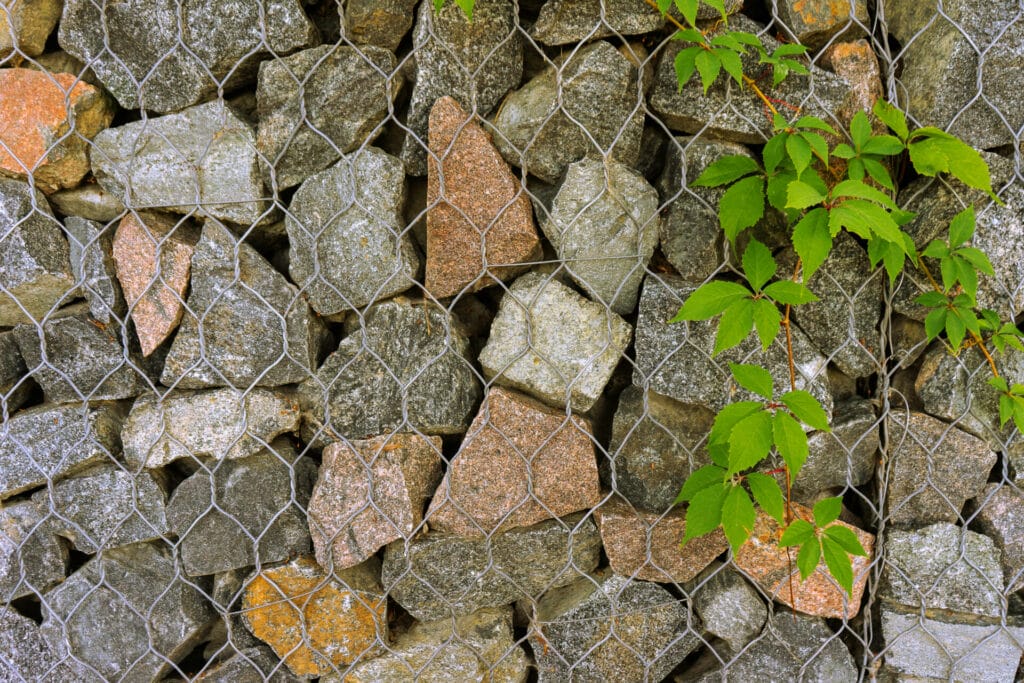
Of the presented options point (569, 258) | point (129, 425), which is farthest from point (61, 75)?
point (569, 258)

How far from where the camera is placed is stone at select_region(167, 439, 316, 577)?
3.91ft

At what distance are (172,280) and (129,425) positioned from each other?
254 mm

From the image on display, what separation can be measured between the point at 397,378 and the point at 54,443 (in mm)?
594

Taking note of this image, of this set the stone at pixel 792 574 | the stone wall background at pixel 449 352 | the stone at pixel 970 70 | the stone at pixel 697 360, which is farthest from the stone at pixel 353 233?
the stone at pixel 970 70

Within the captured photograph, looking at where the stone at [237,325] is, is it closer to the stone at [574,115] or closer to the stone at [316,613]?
the stone at [316,613]

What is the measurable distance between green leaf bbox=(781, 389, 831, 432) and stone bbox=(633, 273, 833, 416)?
4.4 inches

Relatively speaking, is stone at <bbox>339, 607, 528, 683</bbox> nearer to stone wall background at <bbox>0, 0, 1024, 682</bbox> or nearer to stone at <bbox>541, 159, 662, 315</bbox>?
stone wall background at <bbox>0, 0, 1024, 682</bbox>

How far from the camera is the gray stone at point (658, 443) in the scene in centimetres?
118

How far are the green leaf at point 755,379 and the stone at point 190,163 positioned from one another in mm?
778

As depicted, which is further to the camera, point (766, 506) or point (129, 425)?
point (129, 425)

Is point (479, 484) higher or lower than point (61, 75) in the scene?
lower

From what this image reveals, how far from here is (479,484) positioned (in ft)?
3.86

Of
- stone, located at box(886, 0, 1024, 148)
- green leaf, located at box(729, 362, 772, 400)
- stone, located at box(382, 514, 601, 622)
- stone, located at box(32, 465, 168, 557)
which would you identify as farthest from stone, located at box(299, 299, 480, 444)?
stone, located at box(886, 0, 1024, 148)

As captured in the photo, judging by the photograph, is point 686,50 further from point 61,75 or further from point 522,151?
point 61,75
